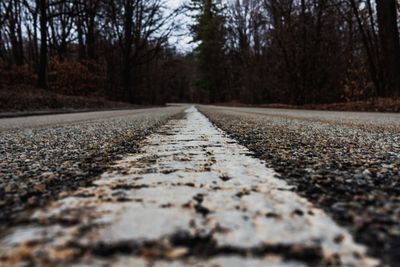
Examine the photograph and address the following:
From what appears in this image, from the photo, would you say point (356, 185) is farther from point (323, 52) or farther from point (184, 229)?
point (323, 52)

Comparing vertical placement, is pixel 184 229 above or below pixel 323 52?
below

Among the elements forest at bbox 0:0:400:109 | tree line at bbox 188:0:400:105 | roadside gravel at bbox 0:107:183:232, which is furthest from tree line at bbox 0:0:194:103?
roadside gravel at bbox 0:107:183:232

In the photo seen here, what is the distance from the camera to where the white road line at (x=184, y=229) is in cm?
46

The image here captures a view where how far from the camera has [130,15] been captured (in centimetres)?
2458

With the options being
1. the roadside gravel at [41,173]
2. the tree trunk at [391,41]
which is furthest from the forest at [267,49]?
the roadside gravel at [41,173]

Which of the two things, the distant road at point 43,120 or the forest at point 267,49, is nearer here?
the distant road at point 43,120

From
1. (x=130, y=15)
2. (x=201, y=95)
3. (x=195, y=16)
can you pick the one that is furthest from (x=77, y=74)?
(x=201, y=95)

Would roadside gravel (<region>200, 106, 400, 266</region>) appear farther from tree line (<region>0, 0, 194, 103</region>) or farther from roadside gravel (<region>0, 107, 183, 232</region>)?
tree line (<region>0, 0, 194, 103</region>)

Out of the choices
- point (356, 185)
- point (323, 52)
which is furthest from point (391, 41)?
point (356, 185)

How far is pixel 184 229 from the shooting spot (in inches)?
21.8

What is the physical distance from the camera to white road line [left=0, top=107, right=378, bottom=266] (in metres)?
0.46

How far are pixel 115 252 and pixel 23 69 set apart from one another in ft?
60.3

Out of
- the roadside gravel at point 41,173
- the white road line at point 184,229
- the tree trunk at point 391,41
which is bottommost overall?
the roadside gravel at point 41,173

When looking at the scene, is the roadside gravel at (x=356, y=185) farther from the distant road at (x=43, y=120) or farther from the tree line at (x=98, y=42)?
the tree line at (x=98, y=42)
